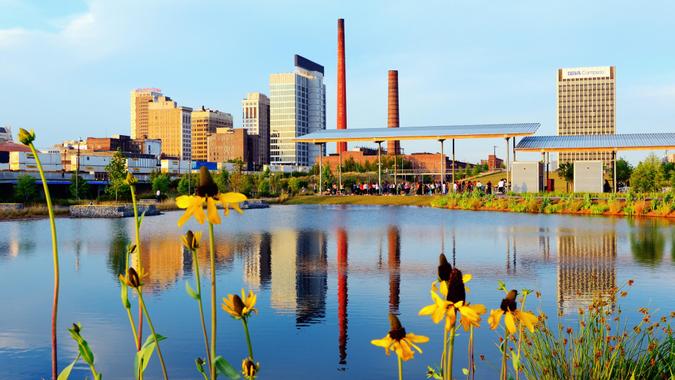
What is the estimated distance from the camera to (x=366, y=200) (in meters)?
49.4

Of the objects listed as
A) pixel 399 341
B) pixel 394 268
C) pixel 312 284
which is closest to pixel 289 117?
pixel 394 268

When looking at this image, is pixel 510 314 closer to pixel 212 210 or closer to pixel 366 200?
pixel 212 210

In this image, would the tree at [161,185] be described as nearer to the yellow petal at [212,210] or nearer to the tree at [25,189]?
the tree at [25,189]

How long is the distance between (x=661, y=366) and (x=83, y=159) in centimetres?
9764

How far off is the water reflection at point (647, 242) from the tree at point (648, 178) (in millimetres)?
21795

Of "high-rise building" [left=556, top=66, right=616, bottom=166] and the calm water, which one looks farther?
"high-rise building" [left=556, top=66, right=616, bottom=166]

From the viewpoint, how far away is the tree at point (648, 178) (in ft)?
155

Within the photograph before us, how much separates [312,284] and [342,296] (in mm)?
1367

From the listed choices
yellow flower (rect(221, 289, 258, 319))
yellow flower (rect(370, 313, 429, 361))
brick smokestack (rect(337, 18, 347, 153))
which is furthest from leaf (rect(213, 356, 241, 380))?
brick smokestack (rect(337, 18, 347, 153))

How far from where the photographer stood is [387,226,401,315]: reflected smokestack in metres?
10.4

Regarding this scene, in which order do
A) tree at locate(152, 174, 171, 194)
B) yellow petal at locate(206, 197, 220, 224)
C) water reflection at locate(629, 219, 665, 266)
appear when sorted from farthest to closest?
1. tree at locate(152, 174, 171, 194)
2. water reflection at locate(629, 219, 665, 266)
3. yellow petal at locate(206, 197, 220, 224)

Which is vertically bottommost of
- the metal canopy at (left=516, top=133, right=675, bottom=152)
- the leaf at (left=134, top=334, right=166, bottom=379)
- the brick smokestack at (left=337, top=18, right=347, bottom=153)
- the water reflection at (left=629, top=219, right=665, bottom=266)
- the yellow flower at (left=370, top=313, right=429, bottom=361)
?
the water reflection at (left=629, top=219, right=665, bottom=266)

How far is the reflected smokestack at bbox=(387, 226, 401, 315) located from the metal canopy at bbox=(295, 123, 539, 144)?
25.9 m

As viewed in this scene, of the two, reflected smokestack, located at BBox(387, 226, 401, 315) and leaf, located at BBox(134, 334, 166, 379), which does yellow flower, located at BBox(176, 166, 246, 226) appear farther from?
reflected smokestack, located at BBox(387, 226, 401, 315)
